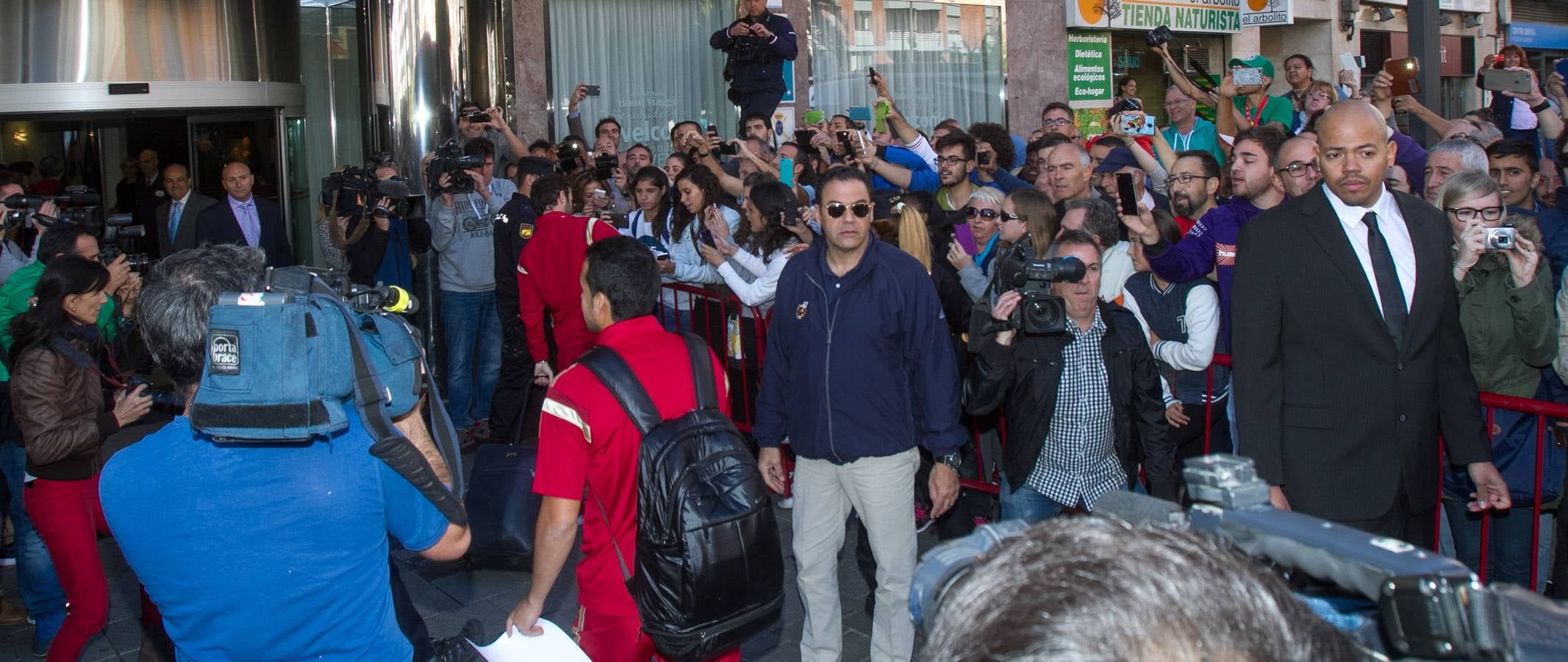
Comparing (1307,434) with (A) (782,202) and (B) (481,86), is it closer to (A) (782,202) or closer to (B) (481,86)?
(A) (782,202)

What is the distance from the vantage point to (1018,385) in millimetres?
4711

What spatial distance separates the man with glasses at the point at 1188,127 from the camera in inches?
354

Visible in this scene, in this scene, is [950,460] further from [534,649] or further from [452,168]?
[452,168]

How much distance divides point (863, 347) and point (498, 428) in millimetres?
4482

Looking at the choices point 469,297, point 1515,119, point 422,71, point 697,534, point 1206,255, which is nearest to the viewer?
point 697,534

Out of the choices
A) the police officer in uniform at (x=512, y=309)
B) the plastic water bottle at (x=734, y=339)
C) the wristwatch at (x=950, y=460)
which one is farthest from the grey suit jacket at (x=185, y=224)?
the wristwatch at (x=950, y=460)

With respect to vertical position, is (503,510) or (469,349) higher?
(469,349)

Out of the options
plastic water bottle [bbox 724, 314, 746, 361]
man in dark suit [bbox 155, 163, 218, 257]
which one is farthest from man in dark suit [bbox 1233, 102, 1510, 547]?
man in dark suit [bbox 155, 163, 218, 257]

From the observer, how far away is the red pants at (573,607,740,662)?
3.84 metres

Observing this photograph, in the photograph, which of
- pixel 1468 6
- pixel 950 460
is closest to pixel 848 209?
pixel 950 460

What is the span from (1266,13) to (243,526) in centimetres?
1822

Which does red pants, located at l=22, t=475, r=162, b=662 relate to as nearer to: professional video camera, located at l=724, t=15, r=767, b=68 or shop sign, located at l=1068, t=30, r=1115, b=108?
professional video camera, located at l=724, t=15, r=767, b=68

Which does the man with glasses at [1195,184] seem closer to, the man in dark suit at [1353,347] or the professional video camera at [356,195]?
the man in dark suit at [1353,347]

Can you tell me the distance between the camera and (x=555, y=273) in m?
7.41
